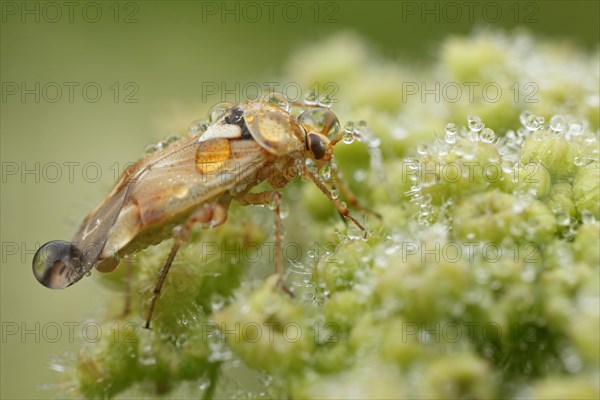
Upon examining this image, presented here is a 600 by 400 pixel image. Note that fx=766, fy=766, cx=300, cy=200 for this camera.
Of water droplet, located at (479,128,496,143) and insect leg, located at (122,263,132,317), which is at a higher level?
water droplet, located at (479,128,496,143)

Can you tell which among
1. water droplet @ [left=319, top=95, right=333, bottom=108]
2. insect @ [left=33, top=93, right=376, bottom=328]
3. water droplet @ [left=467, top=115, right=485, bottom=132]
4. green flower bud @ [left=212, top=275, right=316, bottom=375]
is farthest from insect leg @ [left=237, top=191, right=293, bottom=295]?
water droplet @ [left=467, top=115, right=485, bottom=132]

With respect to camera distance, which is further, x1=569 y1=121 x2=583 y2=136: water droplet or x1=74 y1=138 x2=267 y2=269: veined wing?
x1=74 y1=138 x2=267 y2=269: veined wing

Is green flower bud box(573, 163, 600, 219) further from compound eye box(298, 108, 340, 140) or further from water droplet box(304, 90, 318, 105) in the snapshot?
water droplet box(304, 90, 318, 105)

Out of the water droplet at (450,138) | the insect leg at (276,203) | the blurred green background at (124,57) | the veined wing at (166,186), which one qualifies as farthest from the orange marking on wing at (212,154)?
the blurred green background at (124,57)

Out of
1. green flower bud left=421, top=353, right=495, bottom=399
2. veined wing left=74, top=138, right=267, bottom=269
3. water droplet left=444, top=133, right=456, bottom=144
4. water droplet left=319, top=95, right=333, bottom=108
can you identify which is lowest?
green flower bud left=421, top=353, right=495, bottom=399

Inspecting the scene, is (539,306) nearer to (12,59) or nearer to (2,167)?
(2,167)

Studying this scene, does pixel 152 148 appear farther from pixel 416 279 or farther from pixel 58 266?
pixel 416 279

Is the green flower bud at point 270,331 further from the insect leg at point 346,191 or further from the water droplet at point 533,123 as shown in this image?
the water droplet at point 533,123
